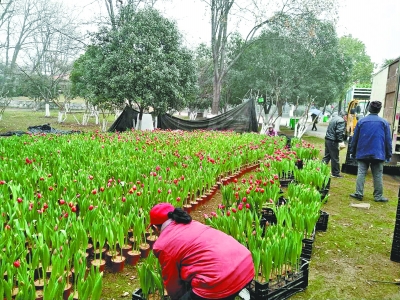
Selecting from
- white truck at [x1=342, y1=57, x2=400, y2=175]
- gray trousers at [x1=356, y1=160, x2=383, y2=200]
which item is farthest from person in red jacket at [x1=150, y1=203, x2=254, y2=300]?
white truck at [x1=342, y1=57, x2=400, y2=175]

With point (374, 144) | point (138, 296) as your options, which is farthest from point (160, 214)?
point (374, 144)

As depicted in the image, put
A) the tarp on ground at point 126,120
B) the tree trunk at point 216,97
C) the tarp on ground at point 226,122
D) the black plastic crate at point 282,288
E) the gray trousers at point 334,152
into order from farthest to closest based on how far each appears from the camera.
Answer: the tree trunk at point 216,97
the tarp on ground at point 226,122
the tarp on ground at point 126,120
the gray trousers at point 334,152
the black plastic crate at point 282,288

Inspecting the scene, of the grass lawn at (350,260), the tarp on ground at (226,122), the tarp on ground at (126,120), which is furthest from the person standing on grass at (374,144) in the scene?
the tarp on ground at (126,120)

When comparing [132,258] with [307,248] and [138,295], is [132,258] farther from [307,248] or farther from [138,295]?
[307,248]

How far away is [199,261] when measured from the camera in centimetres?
214

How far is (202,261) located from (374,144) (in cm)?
478

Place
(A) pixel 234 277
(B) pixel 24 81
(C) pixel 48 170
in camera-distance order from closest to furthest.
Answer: (A) pixel 234 277
(C) pixel 48 170
(B) pixel 24 81

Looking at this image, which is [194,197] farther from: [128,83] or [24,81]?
[24,81]

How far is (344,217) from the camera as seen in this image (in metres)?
5.36

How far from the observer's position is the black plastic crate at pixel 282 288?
108 inches

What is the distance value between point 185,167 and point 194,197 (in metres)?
0.90

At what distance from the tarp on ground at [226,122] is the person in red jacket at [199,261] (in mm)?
13834

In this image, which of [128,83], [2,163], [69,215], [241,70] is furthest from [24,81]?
[69,215]

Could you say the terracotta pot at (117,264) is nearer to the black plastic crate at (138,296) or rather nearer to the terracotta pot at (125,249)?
the terracotta pot at (125,249)
